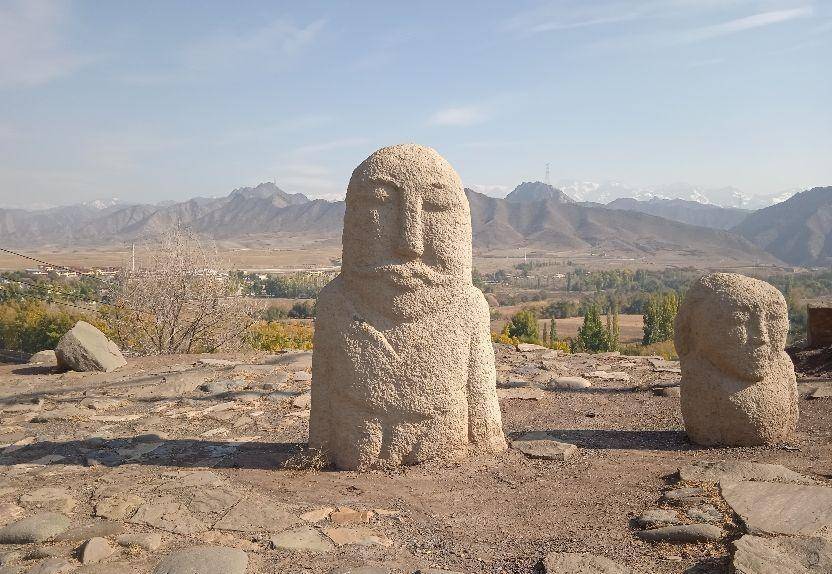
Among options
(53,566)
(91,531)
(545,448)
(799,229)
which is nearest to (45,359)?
(91,531)

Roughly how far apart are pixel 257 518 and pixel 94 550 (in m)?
1.05

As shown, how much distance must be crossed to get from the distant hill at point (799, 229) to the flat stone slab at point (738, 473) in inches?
5925

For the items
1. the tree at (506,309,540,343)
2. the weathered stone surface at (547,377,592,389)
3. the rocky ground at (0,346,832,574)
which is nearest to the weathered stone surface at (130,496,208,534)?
the rocky ground at (0,346,832,574)

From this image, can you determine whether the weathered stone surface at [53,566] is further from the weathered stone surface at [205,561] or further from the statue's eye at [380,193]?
the statue's eye at [380,193]

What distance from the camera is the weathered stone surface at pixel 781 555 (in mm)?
3611

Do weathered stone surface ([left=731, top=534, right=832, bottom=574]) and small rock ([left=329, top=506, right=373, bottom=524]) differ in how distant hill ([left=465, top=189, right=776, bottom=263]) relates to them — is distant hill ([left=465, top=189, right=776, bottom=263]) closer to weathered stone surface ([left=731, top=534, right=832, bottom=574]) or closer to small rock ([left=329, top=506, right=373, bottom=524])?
weathered stone surface ([left=731, top=534, right=832, bottom=574])

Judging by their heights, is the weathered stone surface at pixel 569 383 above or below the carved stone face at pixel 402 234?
below

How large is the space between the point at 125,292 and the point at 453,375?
13281 mm

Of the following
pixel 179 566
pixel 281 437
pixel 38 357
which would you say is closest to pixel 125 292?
pixel 38 357

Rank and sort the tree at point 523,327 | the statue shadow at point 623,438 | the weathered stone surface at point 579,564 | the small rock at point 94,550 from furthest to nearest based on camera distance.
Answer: the tree at point 523,327 < the statue shadow at point 623,438 < the small rock at point 94,550 < the weathered stone surface at point 579,564

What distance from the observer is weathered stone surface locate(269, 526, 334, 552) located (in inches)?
165

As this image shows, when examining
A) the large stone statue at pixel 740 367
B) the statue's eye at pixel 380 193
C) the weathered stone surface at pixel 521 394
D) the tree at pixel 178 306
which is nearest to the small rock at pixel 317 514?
the statue's eye at pixel 380 193

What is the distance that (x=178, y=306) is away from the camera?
51.5 ft

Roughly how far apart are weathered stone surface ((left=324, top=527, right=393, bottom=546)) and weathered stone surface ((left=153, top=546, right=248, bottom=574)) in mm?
618
